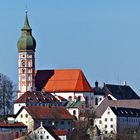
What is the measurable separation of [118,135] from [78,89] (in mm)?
22529

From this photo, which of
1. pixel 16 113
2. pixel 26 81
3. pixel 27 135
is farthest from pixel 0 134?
pixel 26 81

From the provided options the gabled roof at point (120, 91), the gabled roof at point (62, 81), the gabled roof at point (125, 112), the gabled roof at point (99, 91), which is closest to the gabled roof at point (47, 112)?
the gabled roof at point (125, 112)

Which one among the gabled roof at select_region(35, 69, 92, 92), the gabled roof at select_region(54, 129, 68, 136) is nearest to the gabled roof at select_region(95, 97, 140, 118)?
the gabled roof at select_region(35, 69, 92, 92)

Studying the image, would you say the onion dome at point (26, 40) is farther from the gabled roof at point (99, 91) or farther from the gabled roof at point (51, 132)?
the gabled roof at point (51, 132)

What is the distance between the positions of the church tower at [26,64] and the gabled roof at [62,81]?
2.33 meters

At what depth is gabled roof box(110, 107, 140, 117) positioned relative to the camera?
13762cm

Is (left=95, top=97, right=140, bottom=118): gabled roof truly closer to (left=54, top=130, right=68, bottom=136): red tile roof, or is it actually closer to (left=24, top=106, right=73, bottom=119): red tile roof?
(left=24, top=106, right=73, bottom=119): red tile roof

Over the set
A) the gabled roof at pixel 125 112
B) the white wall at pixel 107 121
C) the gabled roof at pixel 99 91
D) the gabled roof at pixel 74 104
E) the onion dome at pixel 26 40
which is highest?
the onion dome at pixel 26 40

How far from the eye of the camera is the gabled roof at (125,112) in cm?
13762

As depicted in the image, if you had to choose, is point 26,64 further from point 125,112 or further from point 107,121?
point 107,121

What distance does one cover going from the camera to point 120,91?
154 meters

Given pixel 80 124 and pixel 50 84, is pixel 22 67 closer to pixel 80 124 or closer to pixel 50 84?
pixel 50 84

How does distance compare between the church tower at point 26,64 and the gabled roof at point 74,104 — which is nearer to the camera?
the gabled roof at point 74,104

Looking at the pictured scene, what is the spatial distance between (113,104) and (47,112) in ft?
41.6
